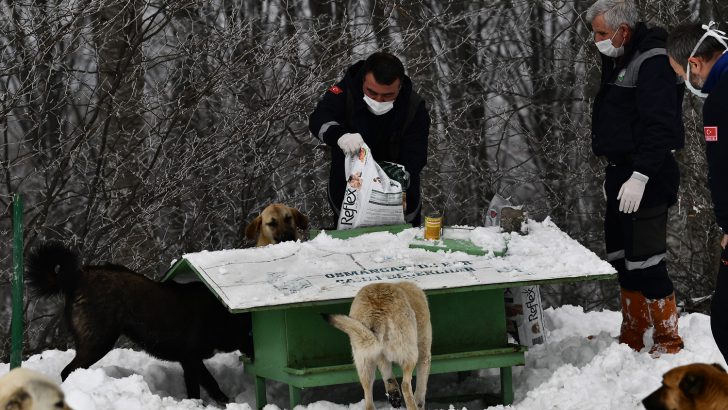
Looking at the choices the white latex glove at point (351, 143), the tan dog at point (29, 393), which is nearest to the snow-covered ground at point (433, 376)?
the white latex glove at point (351, 143)

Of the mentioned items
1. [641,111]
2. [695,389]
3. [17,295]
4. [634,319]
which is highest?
[641,111]

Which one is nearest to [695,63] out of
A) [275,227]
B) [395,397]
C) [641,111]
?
[641,111]

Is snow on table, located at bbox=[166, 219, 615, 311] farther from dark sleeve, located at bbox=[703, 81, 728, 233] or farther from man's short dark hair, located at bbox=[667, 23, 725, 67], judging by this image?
man's short dark hair, located at bbox=[667, 23, 725, 67]

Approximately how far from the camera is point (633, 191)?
6.30m

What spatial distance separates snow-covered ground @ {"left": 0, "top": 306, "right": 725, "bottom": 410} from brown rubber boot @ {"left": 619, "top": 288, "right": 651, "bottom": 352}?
126 millimetres

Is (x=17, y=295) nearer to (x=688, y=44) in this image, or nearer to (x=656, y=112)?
(x=656, y=112)

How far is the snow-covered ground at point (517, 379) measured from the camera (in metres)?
5.78

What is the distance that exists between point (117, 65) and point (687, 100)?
6.10 metres

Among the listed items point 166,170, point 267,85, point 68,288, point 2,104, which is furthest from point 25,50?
point 68,288

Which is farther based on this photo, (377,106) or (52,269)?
(377,106)

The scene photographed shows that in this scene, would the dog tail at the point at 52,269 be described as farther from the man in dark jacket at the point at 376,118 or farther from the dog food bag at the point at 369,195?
the man in dark jacket at the point at 376,118

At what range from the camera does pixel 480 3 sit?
1405cm

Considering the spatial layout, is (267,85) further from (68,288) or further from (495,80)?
(68,288)

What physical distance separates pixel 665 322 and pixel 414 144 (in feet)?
6.81
